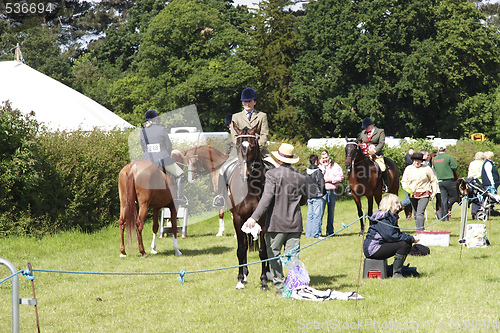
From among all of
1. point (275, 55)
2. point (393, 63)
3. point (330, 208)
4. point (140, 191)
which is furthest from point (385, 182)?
point (275, 55)

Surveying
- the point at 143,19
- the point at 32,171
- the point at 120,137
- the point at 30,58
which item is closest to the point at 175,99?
the point at 143,19

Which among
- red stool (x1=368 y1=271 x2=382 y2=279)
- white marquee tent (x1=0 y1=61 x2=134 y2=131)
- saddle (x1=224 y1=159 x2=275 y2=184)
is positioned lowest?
red stool (x1=368 y1=271 x2=382 y2=279)

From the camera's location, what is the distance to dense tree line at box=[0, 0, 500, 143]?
44.5 meters

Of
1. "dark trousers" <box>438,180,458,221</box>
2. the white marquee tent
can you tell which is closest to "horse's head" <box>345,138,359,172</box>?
"dark trousers" <box>438,180,458,221</box>

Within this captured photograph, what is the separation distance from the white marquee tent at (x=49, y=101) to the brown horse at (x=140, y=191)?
7.57 m

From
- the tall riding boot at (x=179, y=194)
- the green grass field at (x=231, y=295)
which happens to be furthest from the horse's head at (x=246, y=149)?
the tall riding boot at (x=179, y=194)

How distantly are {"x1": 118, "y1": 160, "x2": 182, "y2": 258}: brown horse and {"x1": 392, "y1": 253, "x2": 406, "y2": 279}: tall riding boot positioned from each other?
4857 millimetres

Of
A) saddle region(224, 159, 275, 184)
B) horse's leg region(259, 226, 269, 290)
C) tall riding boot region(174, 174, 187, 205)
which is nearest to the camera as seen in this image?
horse's leg region(259, 226, 269, 290)

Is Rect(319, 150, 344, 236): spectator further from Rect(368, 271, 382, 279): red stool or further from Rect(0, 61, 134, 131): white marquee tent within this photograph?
Rect(0, 61, 134, 131): white marquee tent

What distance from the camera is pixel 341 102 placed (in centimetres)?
4578

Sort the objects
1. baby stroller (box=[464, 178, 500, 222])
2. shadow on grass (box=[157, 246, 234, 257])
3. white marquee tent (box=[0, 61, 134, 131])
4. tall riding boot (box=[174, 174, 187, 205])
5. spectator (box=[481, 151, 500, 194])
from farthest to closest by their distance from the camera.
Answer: white marquee tent (box=[0, 61, 134, 131]) < baby stroller (box=[464, 178, 500, 222]) < spectator (box=[481, 151, 500, 194]) < tall riding boot (box=[174, 174, 187, 205]) < shadow on grass (box=[157, 246, 234, 257])

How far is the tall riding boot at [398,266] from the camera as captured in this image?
28.1ft

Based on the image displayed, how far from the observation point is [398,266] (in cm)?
870

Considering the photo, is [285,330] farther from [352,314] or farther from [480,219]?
[480,219]
